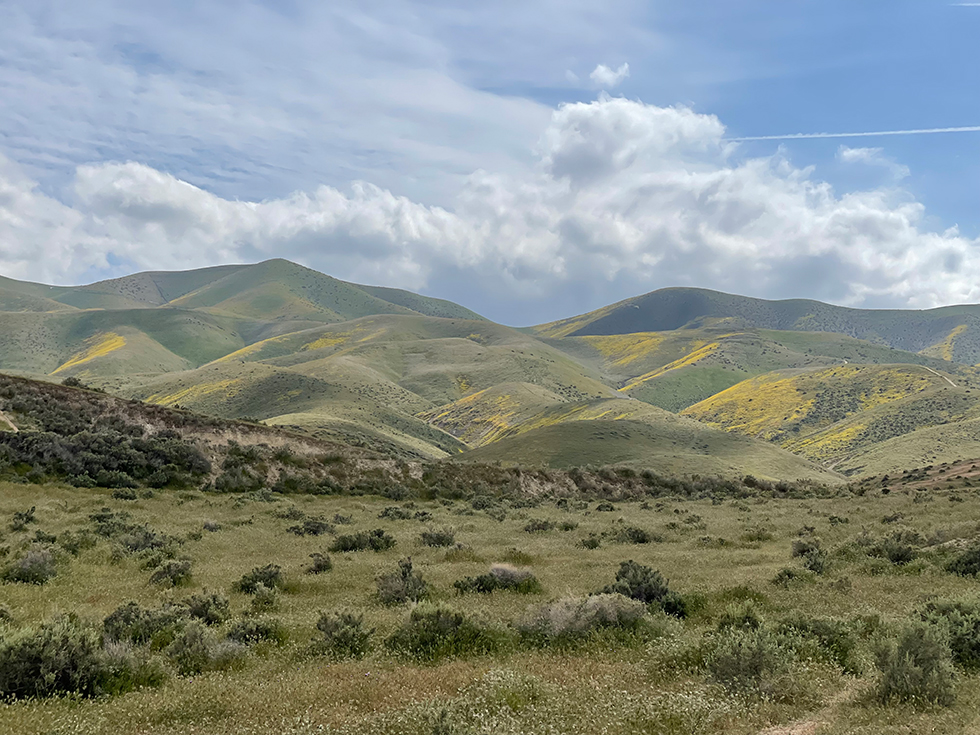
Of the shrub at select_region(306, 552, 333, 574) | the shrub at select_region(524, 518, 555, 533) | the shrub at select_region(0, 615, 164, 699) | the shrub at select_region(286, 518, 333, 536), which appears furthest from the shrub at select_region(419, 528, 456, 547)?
the shrub at select_region(0, 615, 164, 699)

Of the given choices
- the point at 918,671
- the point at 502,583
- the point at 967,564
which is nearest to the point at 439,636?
the point at 502,583

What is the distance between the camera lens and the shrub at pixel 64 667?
9086 mm

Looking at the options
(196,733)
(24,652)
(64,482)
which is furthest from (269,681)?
(64,482)

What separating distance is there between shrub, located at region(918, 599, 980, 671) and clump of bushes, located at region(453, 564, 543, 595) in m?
9.12

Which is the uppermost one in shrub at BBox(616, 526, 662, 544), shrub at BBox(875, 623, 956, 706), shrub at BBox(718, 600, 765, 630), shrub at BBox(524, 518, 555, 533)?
shrub at BBox(875, 623, 956, 706)

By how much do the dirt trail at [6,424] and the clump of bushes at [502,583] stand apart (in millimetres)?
35701

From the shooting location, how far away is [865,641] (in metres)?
11.0

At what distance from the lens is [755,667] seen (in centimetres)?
929

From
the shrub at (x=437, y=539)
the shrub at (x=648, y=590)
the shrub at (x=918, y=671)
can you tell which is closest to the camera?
the shrub at (x=918, y=671)

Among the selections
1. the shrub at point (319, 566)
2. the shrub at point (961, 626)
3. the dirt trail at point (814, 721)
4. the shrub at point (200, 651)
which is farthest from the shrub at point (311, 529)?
the shrub at point (961, 626)

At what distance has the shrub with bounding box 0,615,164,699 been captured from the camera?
29.8 ft

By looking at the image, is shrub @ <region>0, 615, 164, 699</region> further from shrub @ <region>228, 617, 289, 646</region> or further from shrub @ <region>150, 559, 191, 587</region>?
shrub @ <region>150, 559, 191, 587</region>

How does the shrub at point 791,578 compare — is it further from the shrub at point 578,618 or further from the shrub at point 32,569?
the shrub at point 32,569

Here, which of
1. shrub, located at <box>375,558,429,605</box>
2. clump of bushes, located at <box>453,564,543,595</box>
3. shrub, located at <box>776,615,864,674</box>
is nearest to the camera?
shrub, located at <box>776,615,864,674</box>
